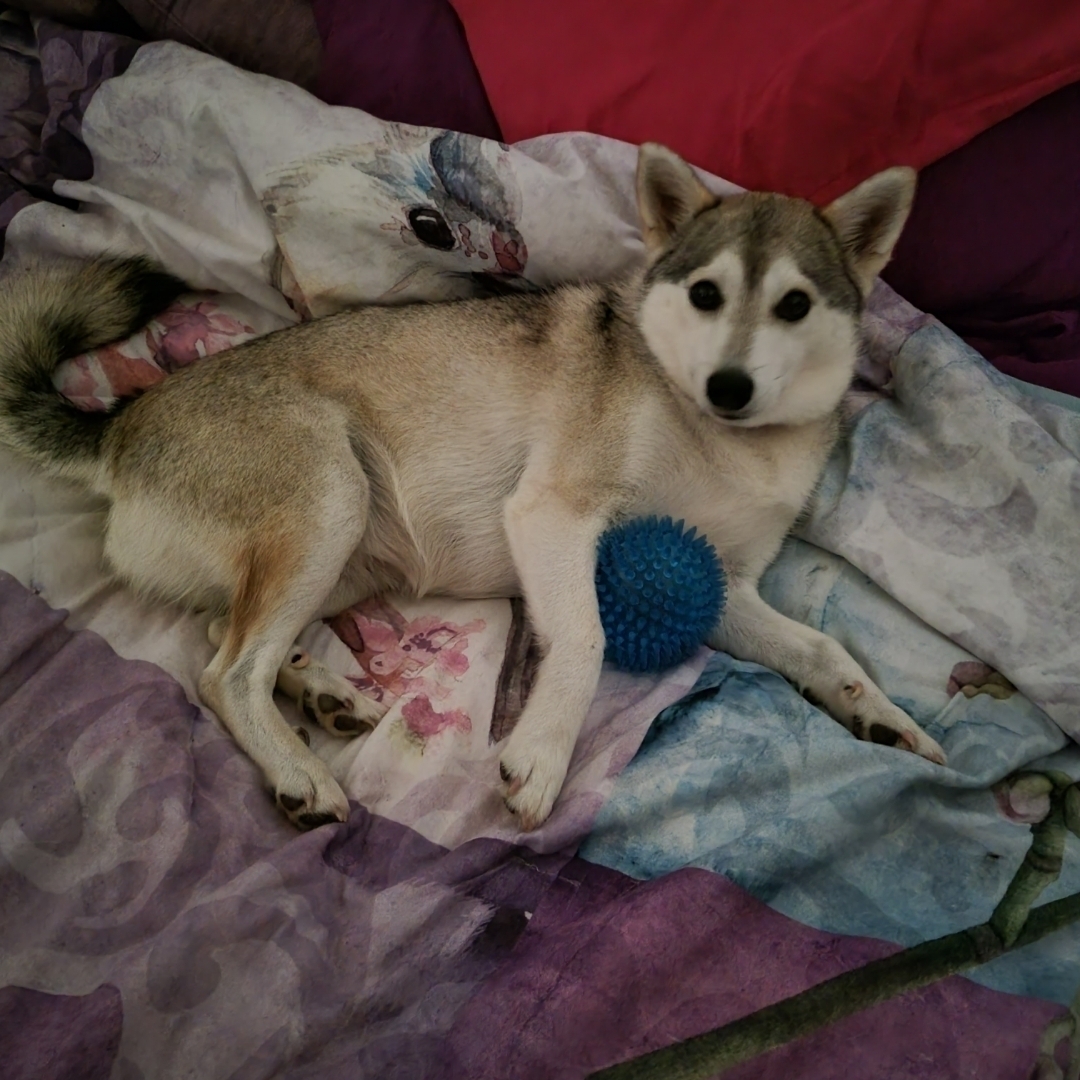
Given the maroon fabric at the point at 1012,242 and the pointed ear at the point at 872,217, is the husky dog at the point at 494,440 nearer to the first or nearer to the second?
the pointed ear at the point at 872,217

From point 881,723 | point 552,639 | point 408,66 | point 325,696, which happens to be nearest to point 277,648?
point 325,696

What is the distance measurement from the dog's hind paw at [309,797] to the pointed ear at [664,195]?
140 cm

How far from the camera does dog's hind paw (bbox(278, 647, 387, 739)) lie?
5.84 ft

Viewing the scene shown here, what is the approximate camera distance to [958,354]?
194 centimetres

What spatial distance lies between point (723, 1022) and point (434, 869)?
53cm

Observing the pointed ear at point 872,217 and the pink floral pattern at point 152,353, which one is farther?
the pink floral pattern at point 152,353

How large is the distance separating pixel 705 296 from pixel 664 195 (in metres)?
0.30

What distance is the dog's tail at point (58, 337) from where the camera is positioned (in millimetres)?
1940

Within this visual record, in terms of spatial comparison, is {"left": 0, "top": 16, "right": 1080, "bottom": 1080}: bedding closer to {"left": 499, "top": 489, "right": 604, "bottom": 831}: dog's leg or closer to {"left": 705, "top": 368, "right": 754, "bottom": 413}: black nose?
{"left": 499, "top": 489, "right": 604, "bottom": 831}: dog's leg

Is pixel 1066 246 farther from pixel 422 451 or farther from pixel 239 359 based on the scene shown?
pixel 239 359

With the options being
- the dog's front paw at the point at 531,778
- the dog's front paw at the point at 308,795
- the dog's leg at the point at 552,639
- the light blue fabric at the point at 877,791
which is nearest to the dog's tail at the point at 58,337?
the dog's front paw at the point at 308,795

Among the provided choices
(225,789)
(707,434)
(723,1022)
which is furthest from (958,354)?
(225,789)

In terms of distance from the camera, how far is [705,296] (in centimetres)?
184

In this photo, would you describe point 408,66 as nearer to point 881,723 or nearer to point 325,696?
point 325,696
